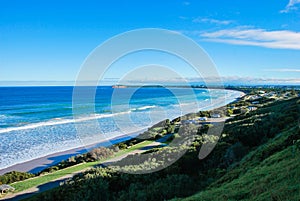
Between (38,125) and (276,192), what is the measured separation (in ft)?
121

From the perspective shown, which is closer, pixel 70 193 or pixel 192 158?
pixel 70 193

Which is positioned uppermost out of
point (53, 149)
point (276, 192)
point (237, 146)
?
point (276, 192)

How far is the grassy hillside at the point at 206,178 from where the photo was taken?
7.37 meters

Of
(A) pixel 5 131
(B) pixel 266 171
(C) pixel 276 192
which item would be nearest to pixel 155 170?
(B) pixel 266 171

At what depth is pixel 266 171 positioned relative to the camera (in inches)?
353

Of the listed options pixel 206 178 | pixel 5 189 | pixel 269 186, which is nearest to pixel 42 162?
pixel 5 189

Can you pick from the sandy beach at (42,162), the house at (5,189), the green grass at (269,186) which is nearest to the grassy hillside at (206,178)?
the green grass at (269,186)

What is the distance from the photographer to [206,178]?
1214 centimetres

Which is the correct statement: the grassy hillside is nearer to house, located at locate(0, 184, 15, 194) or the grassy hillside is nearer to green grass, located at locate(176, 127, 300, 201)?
green grass, located at locate(176, 127, 300, 201)

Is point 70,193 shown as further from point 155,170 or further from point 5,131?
point 5,131

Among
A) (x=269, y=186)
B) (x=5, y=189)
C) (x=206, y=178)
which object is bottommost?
(x=5, y=189)

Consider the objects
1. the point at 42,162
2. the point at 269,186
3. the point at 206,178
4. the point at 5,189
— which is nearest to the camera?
the point at 269,186

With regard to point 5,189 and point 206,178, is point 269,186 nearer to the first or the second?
point 206,178

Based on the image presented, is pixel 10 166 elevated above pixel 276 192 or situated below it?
below
